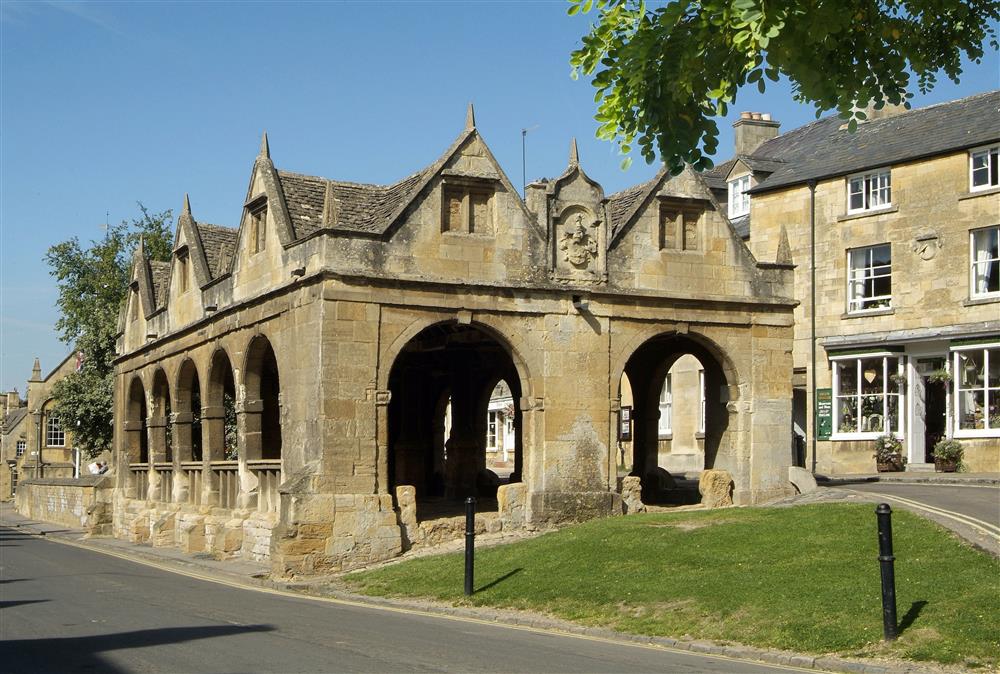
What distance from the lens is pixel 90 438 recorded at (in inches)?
2205

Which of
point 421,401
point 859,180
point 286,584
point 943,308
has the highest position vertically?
point 859,180

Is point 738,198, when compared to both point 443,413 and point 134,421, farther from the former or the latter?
point 134,421

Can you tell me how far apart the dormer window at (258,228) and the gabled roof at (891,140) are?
1721 cm

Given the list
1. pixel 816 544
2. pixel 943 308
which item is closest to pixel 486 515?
pixel 816 544

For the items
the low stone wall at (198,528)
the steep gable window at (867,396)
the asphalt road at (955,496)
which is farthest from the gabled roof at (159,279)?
the steep gable window at (867,396)

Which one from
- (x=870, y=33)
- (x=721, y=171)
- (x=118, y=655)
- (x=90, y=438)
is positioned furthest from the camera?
(x=90, y=438)

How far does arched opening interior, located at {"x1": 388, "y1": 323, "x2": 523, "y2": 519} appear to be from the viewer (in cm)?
3053

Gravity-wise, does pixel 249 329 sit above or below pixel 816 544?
above

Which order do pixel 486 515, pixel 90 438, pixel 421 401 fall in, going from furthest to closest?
pixel 90 438 → pixel 421 401 → pixel 486 515

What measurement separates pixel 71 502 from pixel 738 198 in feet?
85.4

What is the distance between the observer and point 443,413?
113 ft

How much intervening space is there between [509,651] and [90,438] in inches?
1877

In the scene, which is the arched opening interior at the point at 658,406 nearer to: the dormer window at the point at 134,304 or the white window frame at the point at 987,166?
the white window frame at the point at 987,166

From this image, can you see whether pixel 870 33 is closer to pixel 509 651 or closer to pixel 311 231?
pixel 509 651
